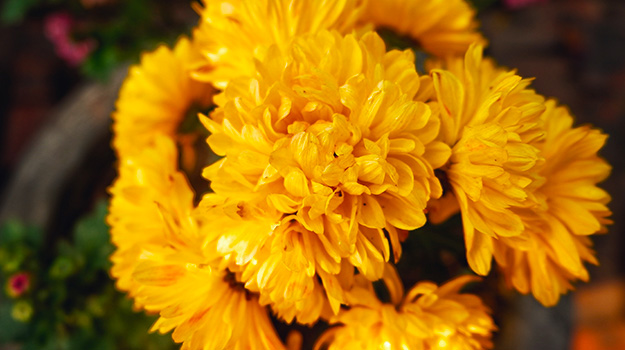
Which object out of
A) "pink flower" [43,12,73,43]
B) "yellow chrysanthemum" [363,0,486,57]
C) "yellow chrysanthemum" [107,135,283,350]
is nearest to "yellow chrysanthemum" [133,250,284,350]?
"yellow chrysanthemum" [107,135,283,350]

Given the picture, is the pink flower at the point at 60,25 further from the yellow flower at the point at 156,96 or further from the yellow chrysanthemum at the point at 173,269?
the yellow chrysanthemum at the point at 173,269

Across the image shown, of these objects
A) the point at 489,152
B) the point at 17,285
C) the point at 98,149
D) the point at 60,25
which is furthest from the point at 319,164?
the point at 60,25

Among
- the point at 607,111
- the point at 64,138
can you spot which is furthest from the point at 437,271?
the point at 607,111

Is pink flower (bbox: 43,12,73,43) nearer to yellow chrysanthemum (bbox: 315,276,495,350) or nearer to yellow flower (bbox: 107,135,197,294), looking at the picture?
yellow flower (bbox: 107,135,197,294)

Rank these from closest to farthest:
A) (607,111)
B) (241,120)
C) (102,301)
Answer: (241,120)
(102,301)
(607,111)

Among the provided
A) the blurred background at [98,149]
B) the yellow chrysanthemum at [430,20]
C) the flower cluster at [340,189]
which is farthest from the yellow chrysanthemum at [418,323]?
the blurred background at [98,149]

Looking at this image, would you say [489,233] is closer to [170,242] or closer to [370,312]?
[370,312]

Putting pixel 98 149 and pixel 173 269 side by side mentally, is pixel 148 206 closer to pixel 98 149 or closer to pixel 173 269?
pixel 173 269
